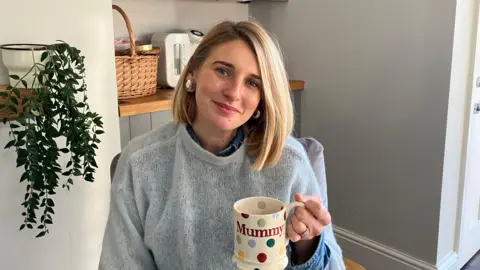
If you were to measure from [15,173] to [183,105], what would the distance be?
2.26 ft

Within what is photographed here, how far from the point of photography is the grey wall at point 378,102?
2.01 metres

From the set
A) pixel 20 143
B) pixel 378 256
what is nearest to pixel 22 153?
pixel 20 143

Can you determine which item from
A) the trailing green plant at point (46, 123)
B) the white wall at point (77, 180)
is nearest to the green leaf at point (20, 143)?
the trailing green plant at point (46, 123)

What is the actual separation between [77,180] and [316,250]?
95 cm

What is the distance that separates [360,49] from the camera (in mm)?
2219

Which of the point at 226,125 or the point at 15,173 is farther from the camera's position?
Result: the point at 15,173

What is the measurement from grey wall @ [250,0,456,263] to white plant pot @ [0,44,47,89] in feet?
4.54

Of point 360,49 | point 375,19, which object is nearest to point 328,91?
point 360,49

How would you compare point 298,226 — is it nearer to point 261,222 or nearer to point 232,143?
point 261,222

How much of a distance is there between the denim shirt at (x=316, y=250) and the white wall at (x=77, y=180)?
2.15ft

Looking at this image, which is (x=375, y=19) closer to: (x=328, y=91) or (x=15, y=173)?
(x=328, y=91)

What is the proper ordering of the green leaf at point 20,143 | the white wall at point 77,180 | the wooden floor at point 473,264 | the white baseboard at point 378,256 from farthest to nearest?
the wooden floor at point 473,264 < the white baseboard at point 378,256 < the white wall at point 77,180 < the green leaf at point 20,143

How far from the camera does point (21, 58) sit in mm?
1363

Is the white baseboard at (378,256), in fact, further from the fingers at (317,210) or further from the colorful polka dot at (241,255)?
the colorful polka dot at (241,255)
